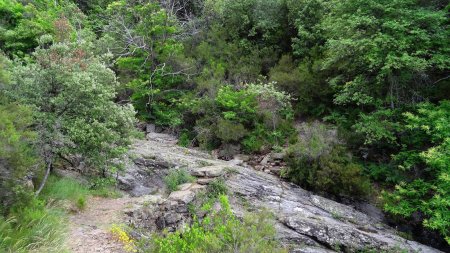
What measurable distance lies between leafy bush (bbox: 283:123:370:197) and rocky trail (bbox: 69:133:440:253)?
50cm

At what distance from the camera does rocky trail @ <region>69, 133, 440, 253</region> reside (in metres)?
7.12

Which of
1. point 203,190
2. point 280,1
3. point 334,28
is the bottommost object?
point 203,190

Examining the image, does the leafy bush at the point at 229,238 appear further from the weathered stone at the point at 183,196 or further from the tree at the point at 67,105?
the tree at the point at 67,105

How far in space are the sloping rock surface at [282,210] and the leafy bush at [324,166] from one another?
0.49 meters

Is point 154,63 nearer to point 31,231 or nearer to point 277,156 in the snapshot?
point 277,156

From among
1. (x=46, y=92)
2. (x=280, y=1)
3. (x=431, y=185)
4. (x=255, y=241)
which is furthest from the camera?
(x=280, y=1)

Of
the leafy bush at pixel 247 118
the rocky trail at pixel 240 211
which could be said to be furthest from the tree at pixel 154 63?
the rocky trail at pixel 240 211

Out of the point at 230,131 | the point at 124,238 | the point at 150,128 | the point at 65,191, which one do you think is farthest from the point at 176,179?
the point at 150,128

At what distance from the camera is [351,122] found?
40.1 feet

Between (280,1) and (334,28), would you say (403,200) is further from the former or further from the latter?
(280,1)

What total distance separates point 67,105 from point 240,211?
15.6ft

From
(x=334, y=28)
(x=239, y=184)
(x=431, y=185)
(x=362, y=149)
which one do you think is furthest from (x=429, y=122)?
(x=239, y=184)

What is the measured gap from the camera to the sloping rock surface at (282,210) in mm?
7555

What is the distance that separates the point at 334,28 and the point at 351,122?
3505mm
